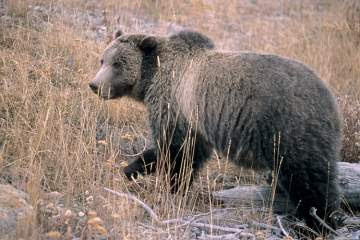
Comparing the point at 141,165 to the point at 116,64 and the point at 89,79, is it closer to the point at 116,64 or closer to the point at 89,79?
the point at 116,64

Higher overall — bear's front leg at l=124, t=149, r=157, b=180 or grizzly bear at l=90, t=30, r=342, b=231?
grizzly bear at l=90, t=30, r=342, b=231

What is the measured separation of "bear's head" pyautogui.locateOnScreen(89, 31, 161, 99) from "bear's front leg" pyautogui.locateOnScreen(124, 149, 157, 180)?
76cm

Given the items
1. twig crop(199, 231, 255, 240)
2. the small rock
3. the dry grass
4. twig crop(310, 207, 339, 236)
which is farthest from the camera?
the dry grass

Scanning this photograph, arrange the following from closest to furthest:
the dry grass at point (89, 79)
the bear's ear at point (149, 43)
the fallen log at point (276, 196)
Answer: the dry grass at point (89, 79) → the fallen log at point (276, 196) → the bear's ear at point (149, 43)

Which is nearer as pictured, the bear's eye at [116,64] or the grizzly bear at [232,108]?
the grizzly bear at [232,108]

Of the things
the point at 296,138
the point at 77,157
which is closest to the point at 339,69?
the point at 296,138

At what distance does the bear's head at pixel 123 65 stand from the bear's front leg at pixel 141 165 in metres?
0.76

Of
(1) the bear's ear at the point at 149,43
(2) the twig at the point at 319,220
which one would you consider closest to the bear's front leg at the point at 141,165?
(1) the bear's ear at the point at 149,43

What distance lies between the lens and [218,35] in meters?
11.6

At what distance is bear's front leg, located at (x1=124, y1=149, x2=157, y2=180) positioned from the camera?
20.4 feet

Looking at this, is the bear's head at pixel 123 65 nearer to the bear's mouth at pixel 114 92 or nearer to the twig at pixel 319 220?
the bear's mouth at pixel 114 92

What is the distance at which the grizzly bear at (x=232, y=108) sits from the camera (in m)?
5.26

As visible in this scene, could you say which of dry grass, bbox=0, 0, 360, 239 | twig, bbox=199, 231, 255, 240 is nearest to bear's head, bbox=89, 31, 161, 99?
dry grass, bbox=0, 0, 360, 239

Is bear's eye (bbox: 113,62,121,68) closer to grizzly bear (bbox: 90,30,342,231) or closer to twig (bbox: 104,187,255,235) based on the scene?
grizzly bear (bbox: 90,30,342,231)
